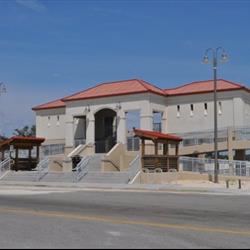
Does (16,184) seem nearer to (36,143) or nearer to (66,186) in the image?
(66,186)

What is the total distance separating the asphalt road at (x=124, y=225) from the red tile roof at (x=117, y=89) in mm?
31727

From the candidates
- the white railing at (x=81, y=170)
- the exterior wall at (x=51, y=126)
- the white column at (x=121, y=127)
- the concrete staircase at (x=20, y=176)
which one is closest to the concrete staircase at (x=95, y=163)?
the white railing at (x=81, y=170)

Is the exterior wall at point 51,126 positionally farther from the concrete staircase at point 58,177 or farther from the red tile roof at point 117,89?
the concrete staircase at point 58,177

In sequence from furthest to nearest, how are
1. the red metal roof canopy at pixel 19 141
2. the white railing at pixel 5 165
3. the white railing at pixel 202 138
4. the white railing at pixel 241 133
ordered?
1. the white railing at pixel 202 138
2. the white railing at pixel 241 133
3. the red metal roof canopy at pixel 19 141
4. the white railing at pixel 5 165

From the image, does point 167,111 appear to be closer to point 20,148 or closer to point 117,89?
point 117,89

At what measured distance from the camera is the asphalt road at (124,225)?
10.4m

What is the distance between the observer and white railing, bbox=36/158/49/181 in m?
40.9

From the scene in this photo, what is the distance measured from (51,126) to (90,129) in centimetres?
920

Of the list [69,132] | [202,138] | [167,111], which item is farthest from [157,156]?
[69,132]

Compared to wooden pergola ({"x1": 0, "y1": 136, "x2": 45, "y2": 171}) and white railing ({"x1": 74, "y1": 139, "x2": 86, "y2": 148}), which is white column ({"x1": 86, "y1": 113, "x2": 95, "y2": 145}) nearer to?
white railing ({"x1": 74, "y1": 139, "x2": 86, "y2": 148})

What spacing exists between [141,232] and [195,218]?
348 cm

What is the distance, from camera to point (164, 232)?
12.0 metres

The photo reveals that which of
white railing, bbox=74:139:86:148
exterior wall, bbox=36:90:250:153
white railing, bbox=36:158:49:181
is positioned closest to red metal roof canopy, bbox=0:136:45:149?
white railing, bbox=36:158:49:181

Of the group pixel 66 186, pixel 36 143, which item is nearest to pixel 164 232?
pixel 66 186
